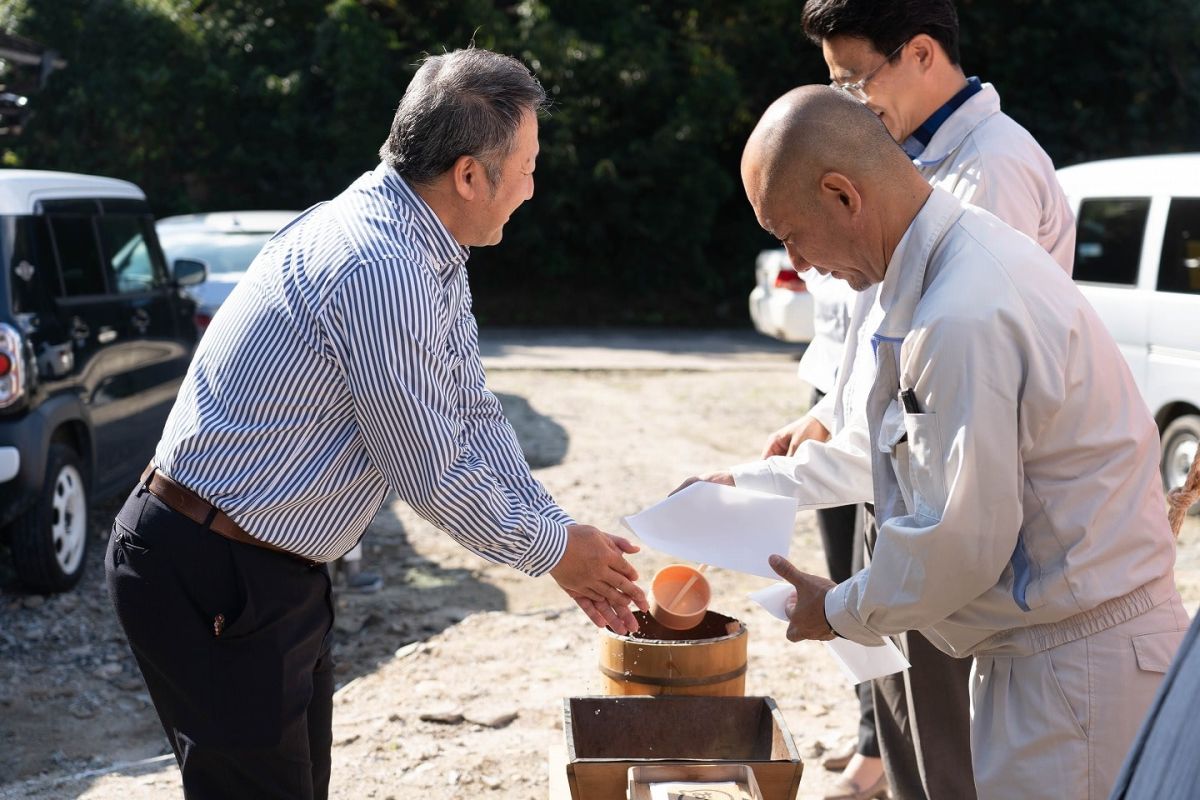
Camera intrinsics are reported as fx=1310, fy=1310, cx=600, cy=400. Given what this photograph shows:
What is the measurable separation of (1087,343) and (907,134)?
1.25 meters

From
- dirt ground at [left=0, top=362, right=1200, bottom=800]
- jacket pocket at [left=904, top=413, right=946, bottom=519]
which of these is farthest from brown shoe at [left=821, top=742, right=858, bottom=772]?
jacket pocket at [left=904, top=413, right=946, bottom=519]

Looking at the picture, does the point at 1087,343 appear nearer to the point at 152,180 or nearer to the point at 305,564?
the point at 305,564

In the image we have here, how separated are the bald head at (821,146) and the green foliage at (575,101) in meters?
16.4

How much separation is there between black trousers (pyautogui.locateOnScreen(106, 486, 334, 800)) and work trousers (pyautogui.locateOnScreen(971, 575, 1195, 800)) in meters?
1.38

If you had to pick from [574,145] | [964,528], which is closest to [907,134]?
[964,528]

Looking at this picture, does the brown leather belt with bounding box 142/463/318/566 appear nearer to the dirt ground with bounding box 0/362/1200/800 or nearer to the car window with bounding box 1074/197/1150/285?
the dirt ground with bounding box 0/362/1200/800

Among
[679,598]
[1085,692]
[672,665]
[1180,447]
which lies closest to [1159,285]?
[1180,447]

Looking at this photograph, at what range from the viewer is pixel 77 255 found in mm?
6734

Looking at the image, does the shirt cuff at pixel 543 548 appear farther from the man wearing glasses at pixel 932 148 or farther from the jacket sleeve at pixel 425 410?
the man wearing glasses at pixel 932 148

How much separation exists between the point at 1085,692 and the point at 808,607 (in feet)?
1.63

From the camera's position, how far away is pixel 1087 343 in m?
2.07

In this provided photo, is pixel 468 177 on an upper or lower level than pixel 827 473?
upper

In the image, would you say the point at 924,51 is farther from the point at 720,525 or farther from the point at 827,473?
the point at 720,525

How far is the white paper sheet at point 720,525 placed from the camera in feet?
9.06
